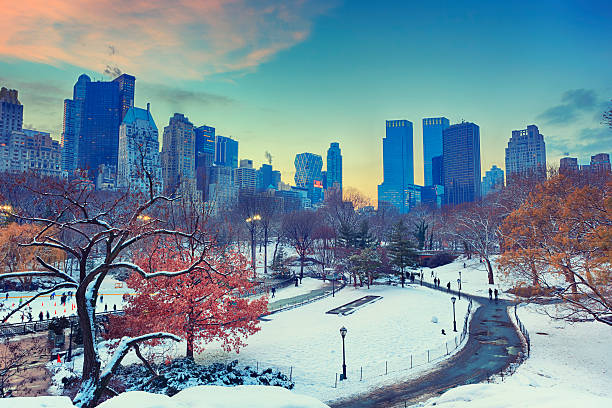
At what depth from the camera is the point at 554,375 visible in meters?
19.2

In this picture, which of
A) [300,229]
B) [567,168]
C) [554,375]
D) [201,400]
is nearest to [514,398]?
[201,400]

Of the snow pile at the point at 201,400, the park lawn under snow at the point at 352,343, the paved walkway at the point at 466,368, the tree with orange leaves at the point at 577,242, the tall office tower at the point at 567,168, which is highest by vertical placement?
the tall office tower at the point at 567,168

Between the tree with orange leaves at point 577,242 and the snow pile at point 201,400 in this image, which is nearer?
the snow pile at point 201,400

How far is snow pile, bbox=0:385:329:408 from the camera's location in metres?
5.77

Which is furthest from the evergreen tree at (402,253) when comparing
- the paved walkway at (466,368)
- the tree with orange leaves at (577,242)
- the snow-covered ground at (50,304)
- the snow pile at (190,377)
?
the snow-covered ground at (50,304)

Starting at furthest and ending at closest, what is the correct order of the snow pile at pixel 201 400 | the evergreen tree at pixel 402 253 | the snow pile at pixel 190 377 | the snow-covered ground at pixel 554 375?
the evergreen tree at pixel 402 253
the snow pile at pixel 190 377
the snow-covered ground at pixel 554 375
the snow pile at pixel 201 400

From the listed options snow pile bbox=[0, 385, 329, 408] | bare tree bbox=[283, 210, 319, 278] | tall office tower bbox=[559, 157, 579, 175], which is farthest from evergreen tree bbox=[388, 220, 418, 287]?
snow pile bbox=[0, 385, 329, 408]

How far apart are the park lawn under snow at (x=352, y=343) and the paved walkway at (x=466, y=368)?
90 centimetres

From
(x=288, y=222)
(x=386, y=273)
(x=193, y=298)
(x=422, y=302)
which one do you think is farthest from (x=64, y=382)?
(x=288, y=222)

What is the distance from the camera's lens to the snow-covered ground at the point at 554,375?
789cm

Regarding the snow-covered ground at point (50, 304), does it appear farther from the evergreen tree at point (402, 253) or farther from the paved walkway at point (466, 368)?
the evergreen tree at point (402, 253)

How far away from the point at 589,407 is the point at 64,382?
2307 cm

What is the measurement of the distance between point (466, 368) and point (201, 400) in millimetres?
19674

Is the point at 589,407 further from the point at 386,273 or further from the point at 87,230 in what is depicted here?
the point at 87,230
